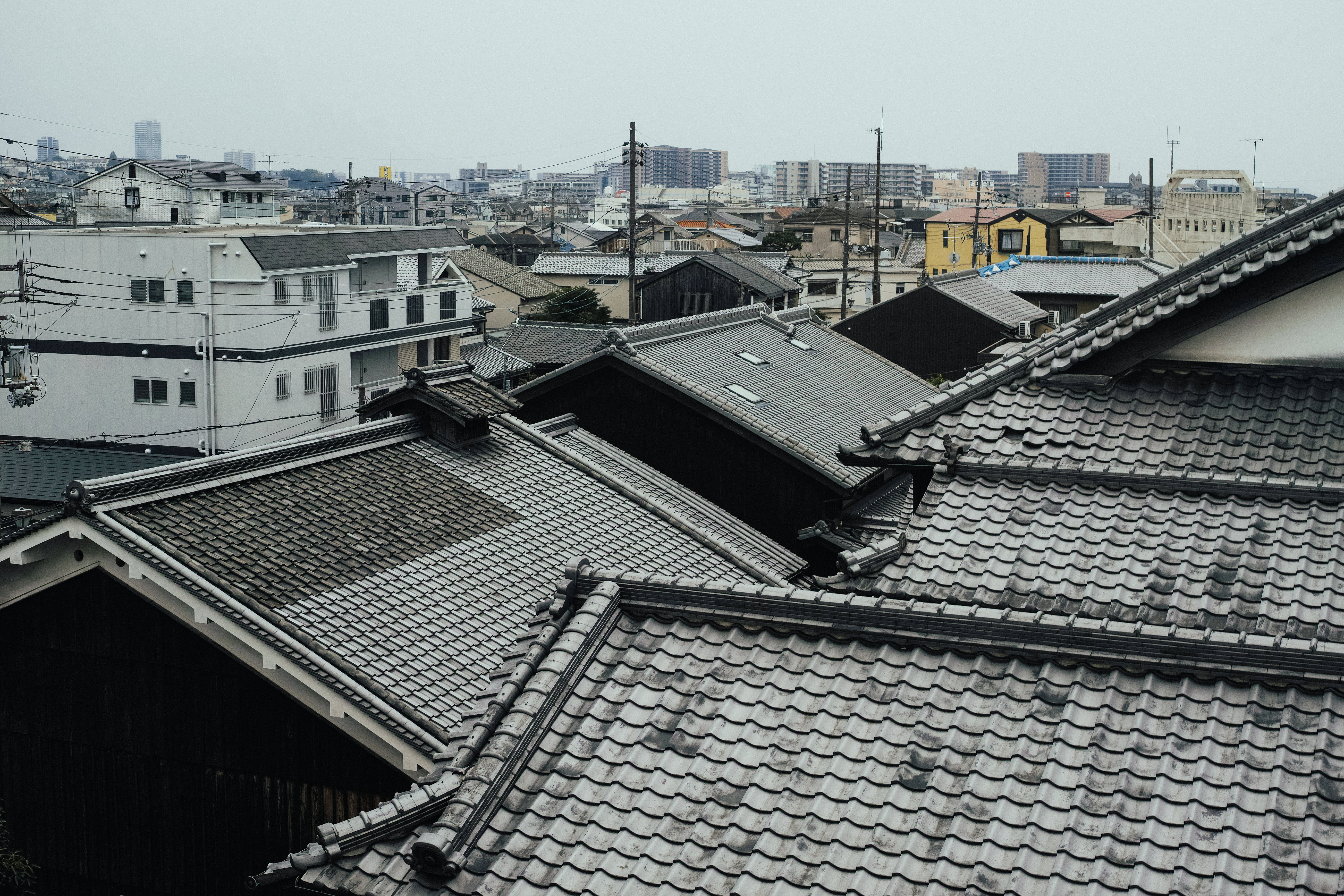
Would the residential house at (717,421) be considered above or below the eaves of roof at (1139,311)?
below

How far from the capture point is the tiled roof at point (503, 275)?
63.3 meters

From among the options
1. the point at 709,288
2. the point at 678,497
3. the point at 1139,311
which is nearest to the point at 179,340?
the point at 709,288

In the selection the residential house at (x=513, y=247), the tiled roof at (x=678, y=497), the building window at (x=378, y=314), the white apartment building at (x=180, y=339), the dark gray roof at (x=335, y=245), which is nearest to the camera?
the tiled roof at (x=678, y=497)

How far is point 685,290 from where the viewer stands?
176 feet

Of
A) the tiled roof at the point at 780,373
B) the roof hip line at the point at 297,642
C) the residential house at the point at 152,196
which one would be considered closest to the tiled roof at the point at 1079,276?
the tiled roof at the point at 780,373

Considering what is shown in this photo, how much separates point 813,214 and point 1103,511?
294ft

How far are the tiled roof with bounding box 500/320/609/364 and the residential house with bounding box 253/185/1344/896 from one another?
113 ft

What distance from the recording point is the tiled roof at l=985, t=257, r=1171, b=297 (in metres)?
48.3

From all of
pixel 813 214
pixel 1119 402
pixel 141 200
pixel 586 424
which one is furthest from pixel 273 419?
pixel 813 214

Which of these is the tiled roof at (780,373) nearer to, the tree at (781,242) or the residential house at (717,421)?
the residential house at (717,421)

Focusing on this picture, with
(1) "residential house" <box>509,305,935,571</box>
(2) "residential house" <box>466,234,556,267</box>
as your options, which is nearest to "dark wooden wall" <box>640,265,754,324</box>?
(1) "residential house" <box>509,305,935,571</box>

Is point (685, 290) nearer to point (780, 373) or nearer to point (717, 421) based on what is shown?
point (780, 373)

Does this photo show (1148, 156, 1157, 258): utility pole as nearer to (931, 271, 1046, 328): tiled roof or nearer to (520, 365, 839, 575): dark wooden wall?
(931, 271, 1046, 328): tiled roof

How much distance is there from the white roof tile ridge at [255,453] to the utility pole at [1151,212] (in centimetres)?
5109
